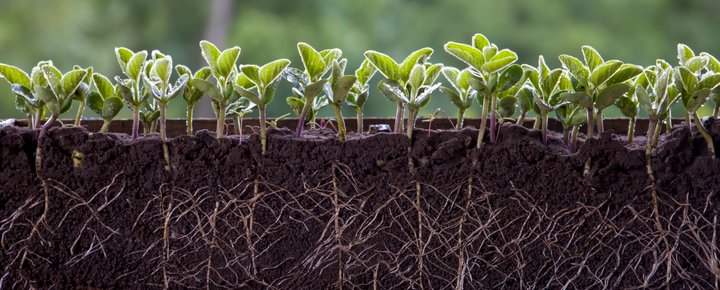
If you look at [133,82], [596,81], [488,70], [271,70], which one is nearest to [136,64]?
[133,82]

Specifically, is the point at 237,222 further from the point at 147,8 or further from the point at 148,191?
the point at 147,8

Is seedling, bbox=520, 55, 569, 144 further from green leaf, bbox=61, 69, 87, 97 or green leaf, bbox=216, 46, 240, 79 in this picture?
green leaf, bbox=61, 69, 87, 97

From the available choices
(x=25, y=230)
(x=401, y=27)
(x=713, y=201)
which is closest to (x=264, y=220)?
(x=25, y=230)

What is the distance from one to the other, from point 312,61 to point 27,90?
0.28m

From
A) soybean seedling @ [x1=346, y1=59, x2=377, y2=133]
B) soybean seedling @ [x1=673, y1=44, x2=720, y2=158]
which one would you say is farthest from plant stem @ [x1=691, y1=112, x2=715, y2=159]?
soybean seedling @ [x1=346, y1=59, x2=377, y2=133]

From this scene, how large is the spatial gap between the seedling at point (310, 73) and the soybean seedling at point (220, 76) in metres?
0.06

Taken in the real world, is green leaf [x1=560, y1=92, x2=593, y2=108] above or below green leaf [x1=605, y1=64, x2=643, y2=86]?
below

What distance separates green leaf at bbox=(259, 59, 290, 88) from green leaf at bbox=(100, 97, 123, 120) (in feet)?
0.48

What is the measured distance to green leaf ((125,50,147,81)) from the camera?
700 millimetres

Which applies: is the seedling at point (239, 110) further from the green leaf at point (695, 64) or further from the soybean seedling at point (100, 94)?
the green leaf at point (695, 64)

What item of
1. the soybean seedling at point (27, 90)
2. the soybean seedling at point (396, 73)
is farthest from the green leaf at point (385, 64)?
the soybean seedling at point (27, 90)

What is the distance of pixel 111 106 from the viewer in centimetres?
73

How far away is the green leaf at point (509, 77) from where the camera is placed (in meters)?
0.71

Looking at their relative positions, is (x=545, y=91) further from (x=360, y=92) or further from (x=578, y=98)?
(x=360, y=92)
